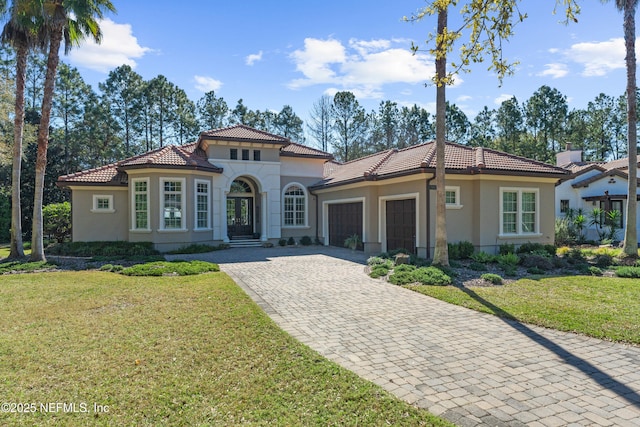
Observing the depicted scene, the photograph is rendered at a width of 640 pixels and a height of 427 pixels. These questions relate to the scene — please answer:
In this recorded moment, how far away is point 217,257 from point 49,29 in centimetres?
1078

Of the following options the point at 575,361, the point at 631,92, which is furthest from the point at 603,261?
the point at 575,361

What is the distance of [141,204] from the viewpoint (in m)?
17.8

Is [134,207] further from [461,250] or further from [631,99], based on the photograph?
[631,99]

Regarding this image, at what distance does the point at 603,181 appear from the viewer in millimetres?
24703

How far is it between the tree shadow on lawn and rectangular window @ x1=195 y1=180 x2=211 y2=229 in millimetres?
14671

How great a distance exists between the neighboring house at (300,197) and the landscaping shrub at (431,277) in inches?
135

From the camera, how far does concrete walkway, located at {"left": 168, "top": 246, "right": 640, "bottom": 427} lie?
3.77m

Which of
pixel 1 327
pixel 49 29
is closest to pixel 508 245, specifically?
pixel 1 327

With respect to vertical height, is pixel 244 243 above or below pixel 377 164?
below

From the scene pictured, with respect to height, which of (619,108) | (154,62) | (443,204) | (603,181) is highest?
(619,108)

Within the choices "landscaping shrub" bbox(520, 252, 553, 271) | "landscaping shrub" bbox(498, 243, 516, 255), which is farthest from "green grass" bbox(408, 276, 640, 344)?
"landscaping shrub" bbox(498, 243, 516, 255)

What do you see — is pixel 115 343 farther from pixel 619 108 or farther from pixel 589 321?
pixel 619 108

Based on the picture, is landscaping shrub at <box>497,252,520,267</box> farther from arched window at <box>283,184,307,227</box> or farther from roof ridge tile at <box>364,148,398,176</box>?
arched window at <box>283,184,307,227</box>

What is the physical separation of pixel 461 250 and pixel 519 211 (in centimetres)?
350
